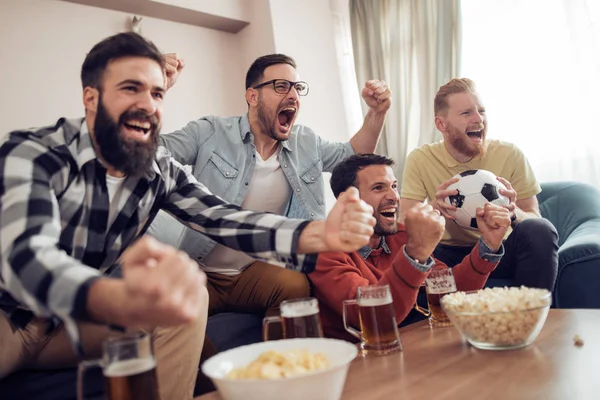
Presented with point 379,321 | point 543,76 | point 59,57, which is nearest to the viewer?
point 379,321

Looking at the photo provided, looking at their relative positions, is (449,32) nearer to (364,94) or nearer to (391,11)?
(391,11)

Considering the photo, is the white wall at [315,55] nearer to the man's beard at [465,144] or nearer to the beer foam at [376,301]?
the man's beard at [465,144]

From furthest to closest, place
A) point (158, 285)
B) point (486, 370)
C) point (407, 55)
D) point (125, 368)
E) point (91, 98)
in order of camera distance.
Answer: point (407, 55) → point (91, 98) → point (486, 370) → point (125, 368) → point (158, 285)

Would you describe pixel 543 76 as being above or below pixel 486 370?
above

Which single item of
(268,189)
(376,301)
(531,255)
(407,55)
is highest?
(407,55)

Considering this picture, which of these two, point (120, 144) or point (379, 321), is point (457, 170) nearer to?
point (379, 321)

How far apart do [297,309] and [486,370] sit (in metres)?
0.35

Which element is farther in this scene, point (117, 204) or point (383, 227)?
point (383, 227)

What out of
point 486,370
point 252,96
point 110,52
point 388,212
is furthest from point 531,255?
point 110,52

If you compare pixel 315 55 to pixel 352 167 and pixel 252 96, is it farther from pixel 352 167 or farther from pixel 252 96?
pixel 352 167

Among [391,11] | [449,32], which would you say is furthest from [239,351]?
[391,11]

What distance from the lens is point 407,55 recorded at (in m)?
3.41

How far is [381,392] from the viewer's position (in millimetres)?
793

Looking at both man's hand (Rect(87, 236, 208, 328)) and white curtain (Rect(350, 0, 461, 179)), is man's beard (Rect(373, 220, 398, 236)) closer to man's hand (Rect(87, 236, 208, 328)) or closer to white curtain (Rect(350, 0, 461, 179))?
man's hand (Rect(87, 236, 208, 328))
